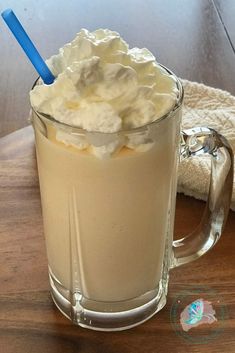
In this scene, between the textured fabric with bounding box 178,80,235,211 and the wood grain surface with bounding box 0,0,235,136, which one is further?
the wood grain surface with bounding box 0,0,235,136

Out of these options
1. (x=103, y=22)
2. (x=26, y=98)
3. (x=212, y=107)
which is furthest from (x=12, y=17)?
(x=103, y=22)

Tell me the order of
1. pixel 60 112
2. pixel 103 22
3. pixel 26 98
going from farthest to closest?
pixel 103 22
pixel 26 98
pixel 60 112

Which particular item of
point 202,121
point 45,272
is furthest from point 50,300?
point 202,121

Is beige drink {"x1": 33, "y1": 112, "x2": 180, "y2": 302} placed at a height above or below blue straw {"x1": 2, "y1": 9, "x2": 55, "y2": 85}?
below

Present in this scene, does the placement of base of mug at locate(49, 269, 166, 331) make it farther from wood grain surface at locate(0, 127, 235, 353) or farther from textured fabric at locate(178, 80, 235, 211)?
textured fabric at locate(178, 80, 235, 211)

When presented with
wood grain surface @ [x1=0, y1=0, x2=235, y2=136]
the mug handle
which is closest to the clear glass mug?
the mug handle

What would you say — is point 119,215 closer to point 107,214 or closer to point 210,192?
point 107,214

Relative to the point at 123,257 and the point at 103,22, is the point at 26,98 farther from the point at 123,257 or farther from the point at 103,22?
the point at 123,257
